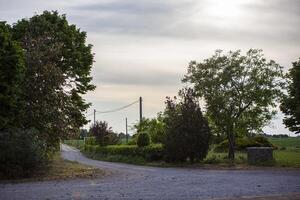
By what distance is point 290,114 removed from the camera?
3944cm

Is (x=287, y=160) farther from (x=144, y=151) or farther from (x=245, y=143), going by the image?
(x=245, y=143)

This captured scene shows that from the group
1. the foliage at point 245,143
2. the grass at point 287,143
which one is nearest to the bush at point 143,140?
the foliage at point 245,143

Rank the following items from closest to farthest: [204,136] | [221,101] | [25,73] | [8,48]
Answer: [8,48] → [25,73] → [204,136] → [221,101]

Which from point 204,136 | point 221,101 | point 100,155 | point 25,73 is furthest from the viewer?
point 100,155

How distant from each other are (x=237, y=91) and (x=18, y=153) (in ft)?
59.2

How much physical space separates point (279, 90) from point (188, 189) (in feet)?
71.8

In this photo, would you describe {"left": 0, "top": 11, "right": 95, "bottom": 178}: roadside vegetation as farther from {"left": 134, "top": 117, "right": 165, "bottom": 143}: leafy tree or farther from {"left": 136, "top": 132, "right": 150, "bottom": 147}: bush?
{"left": 134, "top": 117, "right": 165, "bottom": 143}: leafy tree

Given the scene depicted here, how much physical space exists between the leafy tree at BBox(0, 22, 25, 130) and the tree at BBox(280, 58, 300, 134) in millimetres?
17867

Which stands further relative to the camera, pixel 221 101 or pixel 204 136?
pixel 221 101

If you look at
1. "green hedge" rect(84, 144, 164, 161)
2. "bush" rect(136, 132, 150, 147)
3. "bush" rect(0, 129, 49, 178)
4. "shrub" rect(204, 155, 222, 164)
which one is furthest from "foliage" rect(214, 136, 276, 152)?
"bush" rect(0, 129, 49, 178)

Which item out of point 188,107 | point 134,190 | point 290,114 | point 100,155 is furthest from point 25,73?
point 100,155

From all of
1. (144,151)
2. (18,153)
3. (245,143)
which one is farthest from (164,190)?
(245,143)

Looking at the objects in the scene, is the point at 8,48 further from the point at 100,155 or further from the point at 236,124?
the point at 100,155

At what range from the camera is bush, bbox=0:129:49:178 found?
23.4m
